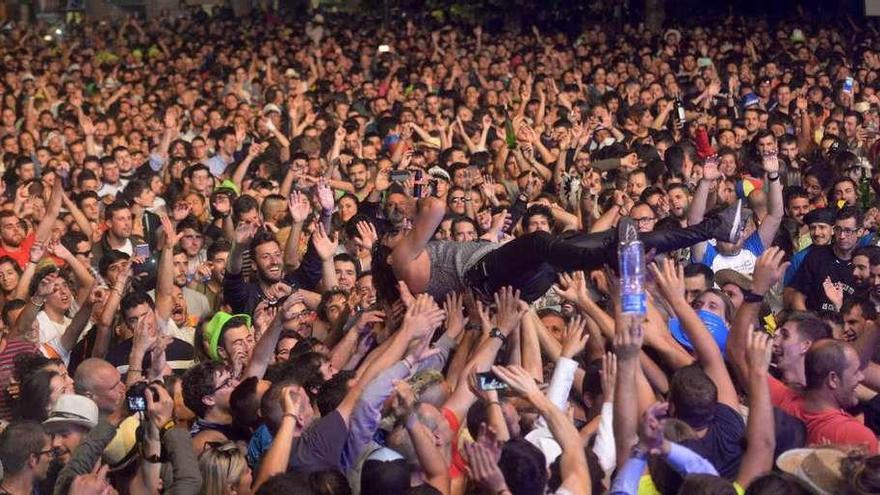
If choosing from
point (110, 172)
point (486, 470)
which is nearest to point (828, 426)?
point (486, 470)

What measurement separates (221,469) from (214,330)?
214cm

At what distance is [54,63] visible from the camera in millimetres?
18844

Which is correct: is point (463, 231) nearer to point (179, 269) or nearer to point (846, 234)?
point (179, 269)

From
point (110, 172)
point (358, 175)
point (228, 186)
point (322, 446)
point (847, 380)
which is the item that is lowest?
point (110, 172)

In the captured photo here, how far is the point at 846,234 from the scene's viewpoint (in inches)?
312

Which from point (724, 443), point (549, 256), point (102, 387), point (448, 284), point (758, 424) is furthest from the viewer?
point (448, 284)

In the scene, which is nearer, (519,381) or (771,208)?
(519,381)

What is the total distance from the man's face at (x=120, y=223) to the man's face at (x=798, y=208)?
4.19 metres

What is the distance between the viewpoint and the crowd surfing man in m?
4.61

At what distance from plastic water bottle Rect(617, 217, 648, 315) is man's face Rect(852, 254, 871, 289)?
102 inches

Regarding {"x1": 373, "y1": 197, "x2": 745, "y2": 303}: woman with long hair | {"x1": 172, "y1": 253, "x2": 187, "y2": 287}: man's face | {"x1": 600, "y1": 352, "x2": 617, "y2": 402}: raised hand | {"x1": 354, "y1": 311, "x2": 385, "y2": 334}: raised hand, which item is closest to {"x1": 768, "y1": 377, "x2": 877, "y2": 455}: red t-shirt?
{"x1": 600, "y1": 352, "x2": 617, "y2": 402}: raised hand

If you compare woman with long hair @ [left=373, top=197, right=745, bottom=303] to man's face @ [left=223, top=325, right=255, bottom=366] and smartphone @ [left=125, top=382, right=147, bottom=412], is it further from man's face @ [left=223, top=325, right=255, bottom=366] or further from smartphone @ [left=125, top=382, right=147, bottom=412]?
smartphone @ [left=125, top=382, right=147, bottom=412]

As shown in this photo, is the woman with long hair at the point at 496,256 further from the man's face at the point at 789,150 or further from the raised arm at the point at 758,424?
the man's face at the point at 789,150

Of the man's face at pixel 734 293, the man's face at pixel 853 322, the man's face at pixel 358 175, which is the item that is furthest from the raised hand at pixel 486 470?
the man's face at pixel 358 175
